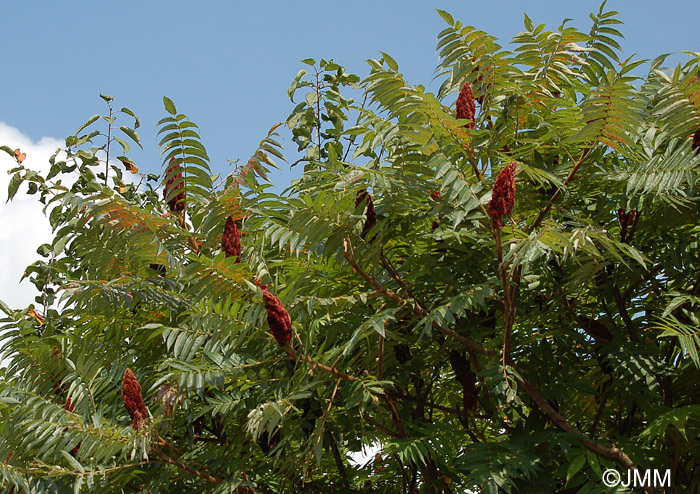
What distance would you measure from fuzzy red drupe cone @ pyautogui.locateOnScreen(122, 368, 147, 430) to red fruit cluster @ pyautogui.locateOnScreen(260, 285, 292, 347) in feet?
2.56

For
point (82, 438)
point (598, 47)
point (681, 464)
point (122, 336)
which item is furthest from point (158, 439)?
point (598, 47)

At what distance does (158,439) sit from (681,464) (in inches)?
101

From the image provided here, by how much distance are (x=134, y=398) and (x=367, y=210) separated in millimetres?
1263

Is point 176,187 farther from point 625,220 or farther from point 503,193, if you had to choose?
point 625,220

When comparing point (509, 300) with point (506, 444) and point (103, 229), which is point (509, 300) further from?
point (103, 229)

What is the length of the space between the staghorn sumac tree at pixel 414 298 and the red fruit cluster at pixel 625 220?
1.3 inches

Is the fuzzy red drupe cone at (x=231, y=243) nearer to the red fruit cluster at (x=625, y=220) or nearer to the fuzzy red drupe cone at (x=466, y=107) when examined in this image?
the fuzzy red drupe cone at (x=466, y=107)

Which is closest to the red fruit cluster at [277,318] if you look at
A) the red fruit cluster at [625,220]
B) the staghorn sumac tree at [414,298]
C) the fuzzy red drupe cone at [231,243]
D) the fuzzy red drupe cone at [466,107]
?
the staghorn sumac tree at [414,298]

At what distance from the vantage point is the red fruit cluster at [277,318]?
2707 mm

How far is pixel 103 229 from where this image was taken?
3648 mm

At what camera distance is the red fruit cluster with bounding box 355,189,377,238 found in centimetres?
315

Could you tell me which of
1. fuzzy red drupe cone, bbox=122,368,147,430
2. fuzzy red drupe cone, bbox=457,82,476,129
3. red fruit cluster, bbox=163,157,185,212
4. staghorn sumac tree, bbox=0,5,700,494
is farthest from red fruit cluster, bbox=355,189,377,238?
fuzzy red drupe cone, bbox=122,368,147,430

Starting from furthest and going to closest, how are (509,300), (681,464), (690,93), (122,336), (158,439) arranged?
(122,336) → (681,464) → (158,439) → (690,93) → (509,300)

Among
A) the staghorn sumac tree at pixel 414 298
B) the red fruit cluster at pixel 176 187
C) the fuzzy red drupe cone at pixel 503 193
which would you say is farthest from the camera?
the red fruit cluster at pixel 176 187
